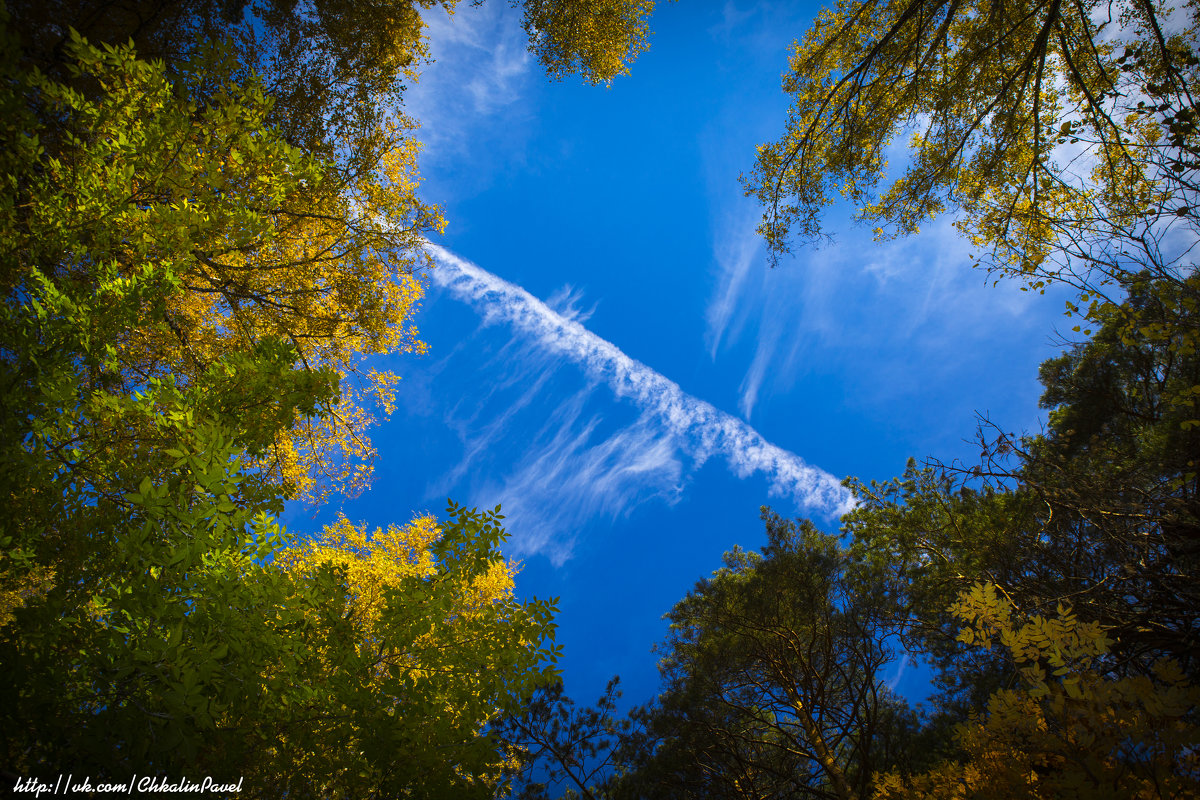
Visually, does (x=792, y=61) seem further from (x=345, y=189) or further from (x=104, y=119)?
(x=104, y=119)

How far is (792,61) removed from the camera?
7.37m

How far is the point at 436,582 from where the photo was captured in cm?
383

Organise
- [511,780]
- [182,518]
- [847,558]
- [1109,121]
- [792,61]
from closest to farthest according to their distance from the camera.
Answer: [182,518]
[1109,121]
[792,61]
[511,780]
[847,558]

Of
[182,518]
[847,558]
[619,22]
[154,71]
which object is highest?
[619,22]

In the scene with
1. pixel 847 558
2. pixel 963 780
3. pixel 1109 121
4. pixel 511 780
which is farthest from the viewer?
pixel 847 558

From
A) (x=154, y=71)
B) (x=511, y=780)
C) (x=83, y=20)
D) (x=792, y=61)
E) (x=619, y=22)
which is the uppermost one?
(x=619, y=22)

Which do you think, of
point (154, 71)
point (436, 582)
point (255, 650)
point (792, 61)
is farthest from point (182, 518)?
point (792, 61)

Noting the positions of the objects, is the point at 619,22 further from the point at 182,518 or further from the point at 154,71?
the point at 182,518

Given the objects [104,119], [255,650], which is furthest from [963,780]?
[104,119]

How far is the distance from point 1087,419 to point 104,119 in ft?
63.7

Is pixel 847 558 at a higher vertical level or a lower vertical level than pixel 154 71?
lower

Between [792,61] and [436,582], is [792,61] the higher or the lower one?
the higher one

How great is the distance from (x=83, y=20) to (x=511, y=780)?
12952mm

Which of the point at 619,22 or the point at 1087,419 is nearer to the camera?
the point at 619,22
